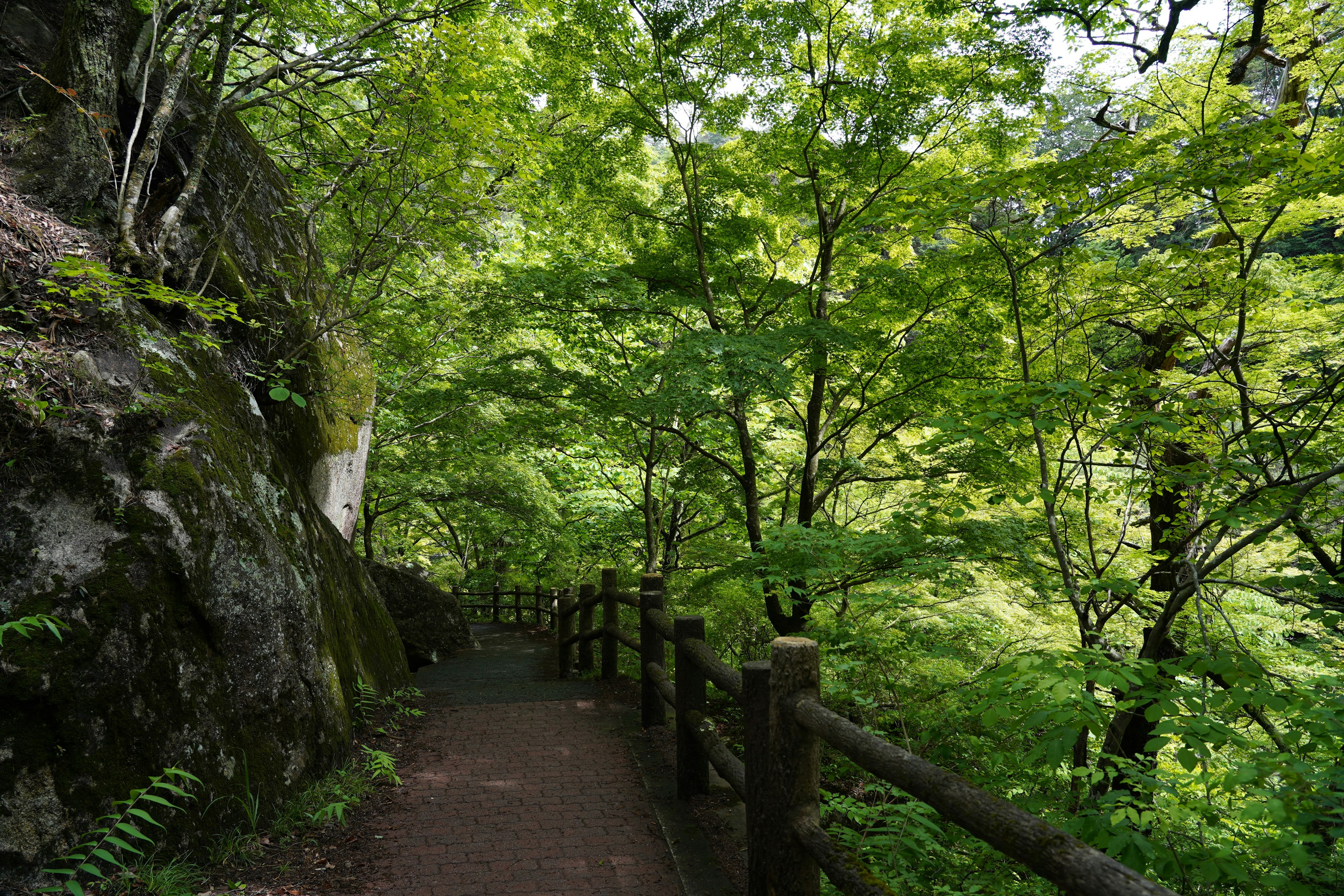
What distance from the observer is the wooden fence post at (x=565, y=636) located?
29.0 feet

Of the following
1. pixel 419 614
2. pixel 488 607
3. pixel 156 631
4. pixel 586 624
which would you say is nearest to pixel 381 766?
pixel 156 631

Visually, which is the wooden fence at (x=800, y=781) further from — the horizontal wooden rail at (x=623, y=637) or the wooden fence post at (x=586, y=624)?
the wooden fence post at (x=586, y=624)

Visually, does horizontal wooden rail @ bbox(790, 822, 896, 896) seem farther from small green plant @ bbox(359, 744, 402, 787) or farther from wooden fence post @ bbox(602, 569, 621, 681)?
wooden fence post @ bbox(602, 569, 621, 681)

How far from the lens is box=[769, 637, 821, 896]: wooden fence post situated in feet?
9.42

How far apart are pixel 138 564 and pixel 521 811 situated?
8.64 feet

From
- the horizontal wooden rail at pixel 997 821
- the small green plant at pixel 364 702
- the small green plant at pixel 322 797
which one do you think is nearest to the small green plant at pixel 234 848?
the small green plant at pixel 322 797

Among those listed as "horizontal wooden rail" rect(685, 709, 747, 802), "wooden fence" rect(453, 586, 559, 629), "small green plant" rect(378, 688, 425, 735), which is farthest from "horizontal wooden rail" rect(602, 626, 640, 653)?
"wooden fence" rect(453, 586, 559, 629)

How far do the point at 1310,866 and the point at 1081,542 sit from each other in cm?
414

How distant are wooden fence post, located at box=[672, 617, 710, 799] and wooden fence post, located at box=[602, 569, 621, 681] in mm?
2742

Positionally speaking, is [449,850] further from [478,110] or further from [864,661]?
[478,110]

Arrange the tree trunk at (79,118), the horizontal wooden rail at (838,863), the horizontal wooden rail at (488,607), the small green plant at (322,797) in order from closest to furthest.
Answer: the horizontal wooden rail at (838,863), the small green plant at (322,797), the tree trunk at (79,118), the horizontal wooden rail at (488,607)

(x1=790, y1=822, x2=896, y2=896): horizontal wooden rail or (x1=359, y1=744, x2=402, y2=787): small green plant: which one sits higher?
(x1=790, y1=822, x2=896, y2=896): horizontal wooden rail

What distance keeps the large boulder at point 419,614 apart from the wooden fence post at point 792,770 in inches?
314

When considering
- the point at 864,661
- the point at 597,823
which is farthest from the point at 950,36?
the point at 597,823
